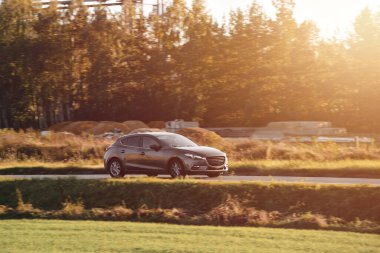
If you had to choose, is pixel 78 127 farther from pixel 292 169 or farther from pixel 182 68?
pixel 292 169

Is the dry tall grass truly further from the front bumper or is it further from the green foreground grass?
the green foreground grass

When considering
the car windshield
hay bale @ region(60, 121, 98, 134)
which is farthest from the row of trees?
the car windshield

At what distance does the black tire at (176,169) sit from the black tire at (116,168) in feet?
6.91

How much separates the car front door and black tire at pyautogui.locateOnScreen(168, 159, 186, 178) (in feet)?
1.03

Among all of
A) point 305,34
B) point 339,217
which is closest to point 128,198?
point 339,217

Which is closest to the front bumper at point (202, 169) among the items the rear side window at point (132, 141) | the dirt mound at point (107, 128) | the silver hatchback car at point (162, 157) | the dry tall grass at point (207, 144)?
the silver hatchback car at point (162, 157)

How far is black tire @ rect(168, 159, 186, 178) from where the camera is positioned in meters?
22.7

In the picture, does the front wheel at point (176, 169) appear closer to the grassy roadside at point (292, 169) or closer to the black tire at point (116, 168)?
the black tire at point (116, 168)

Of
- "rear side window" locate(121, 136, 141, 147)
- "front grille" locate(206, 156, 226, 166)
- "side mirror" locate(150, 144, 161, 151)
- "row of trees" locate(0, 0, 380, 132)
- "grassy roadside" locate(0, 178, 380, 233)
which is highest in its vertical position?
"row of trees" locate(0, 0, 380, 132)

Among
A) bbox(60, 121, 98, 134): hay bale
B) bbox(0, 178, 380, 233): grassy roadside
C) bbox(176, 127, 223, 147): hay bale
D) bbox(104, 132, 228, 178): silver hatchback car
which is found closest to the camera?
bbox(0, 178, 380, 233): grassy roadside

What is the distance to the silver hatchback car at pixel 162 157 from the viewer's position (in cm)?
2267

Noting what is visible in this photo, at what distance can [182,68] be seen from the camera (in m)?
72.6

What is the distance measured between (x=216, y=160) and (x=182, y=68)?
50.1 meters

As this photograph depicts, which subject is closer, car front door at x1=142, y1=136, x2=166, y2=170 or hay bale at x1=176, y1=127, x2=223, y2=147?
car front door at x1=142, y1=136, x2=166, y2=170
